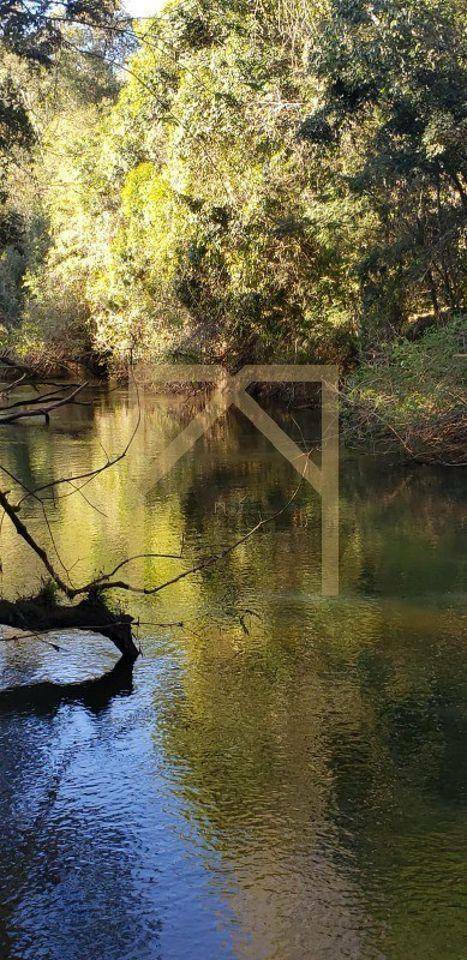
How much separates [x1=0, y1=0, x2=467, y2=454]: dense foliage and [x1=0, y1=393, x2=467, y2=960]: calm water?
639cm

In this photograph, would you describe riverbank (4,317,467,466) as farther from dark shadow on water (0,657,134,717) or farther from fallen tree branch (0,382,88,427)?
fallen tree branch (0,382,88,427)

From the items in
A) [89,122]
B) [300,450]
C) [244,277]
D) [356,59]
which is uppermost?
[89,122]

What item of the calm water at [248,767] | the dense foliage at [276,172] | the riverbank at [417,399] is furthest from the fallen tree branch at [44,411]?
the riverbank at [417,399]

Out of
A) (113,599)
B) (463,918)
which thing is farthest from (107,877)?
(113,599)

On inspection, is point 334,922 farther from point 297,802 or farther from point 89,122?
point 89,122

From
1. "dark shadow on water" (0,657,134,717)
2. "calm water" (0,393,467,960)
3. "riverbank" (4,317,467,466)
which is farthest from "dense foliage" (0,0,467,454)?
"dark shadow on water" (0,657,134,717)

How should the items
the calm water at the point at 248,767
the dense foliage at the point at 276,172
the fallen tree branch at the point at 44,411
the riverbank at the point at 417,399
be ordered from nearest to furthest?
the calm water at the point at 248,767
the fallen tree branch at the point at 44,411
the riverbank at the point at 417,399
the dense foliage at the point at 276,172

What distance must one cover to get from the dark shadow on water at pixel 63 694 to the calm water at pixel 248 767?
19mm

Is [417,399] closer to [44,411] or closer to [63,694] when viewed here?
[63,694]

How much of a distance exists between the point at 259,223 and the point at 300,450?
5960 millimetres

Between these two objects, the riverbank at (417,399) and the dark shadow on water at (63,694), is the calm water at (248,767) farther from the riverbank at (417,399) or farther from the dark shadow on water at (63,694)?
the riverbank at (417,399)

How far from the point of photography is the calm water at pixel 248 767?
515cm

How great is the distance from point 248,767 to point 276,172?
16804mm

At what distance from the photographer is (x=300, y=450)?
1941 cm
